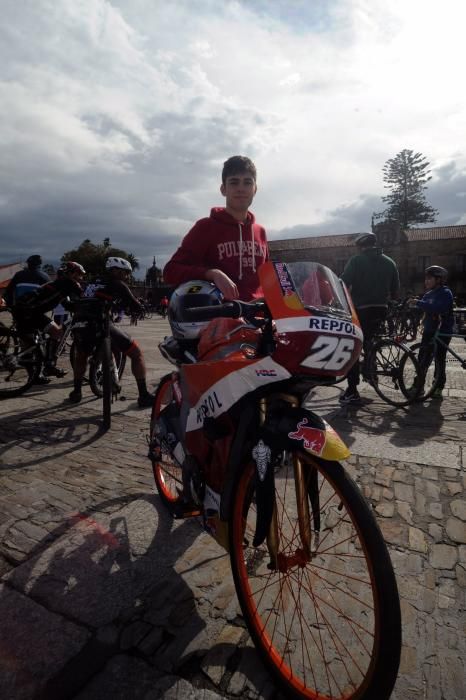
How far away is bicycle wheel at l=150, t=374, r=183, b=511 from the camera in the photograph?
243 centimetres

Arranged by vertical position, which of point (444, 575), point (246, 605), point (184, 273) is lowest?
point (444, 575)

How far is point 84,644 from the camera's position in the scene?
1.55 metres

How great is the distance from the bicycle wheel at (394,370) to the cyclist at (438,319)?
212mm

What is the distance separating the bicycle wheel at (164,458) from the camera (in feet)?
7.98

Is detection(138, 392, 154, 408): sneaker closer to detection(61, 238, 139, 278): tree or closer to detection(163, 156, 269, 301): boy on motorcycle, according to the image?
detection(163, 156, 269, 301): boy on motorcycle

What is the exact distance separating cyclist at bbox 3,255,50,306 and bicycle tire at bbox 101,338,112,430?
364 centimetres

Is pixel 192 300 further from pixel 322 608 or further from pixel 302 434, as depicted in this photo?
pixel 322 608

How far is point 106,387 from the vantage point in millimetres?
4332

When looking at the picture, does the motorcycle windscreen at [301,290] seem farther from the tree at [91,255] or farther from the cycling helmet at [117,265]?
the tree at [91,255]

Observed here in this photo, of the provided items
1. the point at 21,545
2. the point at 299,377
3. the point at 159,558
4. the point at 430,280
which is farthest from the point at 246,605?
the point at 430,280

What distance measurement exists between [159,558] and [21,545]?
78 cm

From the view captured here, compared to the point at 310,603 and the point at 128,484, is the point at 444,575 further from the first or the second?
the point at 128,484

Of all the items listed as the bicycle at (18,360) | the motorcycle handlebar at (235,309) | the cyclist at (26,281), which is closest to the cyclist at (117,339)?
the bicycle at (18,360)

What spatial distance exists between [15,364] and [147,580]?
4.77 metres
